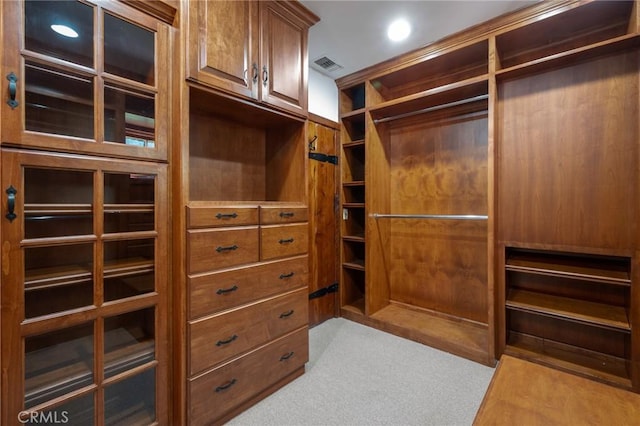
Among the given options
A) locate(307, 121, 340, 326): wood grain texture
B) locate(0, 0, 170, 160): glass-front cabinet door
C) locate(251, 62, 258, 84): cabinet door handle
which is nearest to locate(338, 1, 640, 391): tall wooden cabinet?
locate(307, 121, 340, 326): wood grain texture

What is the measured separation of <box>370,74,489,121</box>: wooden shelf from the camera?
7.53 feet

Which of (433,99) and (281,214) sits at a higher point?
(433,99)

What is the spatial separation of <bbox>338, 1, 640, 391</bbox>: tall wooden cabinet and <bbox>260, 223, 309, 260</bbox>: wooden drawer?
3.48 ft

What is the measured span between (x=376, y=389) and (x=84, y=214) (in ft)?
6.47

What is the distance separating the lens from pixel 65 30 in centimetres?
120

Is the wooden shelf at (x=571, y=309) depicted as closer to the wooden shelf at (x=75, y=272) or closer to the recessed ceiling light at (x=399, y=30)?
the recessed ceiling light at (x=399, y=30)

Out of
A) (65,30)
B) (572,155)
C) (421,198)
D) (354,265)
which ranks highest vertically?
(65,30)

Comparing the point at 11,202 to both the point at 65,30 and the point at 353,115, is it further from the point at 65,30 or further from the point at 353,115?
the point at 353,115

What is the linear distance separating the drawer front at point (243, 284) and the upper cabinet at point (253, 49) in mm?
1045

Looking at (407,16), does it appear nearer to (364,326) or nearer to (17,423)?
(364,326)

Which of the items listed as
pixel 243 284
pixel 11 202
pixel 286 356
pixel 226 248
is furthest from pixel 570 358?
pixel 11 202

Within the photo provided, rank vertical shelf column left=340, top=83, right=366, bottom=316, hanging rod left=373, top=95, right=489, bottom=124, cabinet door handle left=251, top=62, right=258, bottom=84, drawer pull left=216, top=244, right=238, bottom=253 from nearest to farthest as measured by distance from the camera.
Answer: drawer pull left=216, top=244, right=238, bottom=253 → cabinet door handle left=251, top=62, right=258, bottom=84 → hanging rod left=373, top=95, right=489, bottom=124 → vertical shelf column left=340, top=83, right=366, bottom=316

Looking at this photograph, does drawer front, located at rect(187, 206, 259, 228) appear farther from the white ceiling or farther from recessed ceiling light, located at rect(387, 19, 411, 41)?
recessed ceiling light, located at rect(387, 19, 411, 41)

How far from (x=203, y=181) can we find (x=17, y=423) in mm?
1388
